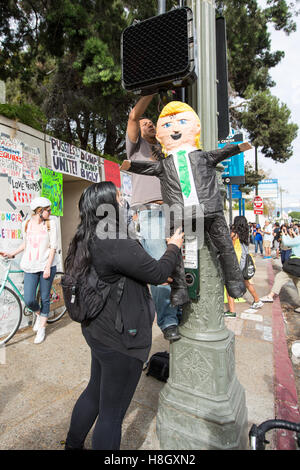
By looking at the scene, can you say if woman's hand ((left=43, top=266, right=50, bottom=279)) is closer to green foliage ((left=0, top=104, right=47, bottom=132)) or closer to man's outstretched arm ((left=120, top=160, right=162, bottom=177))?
green foliage ((left=0, top=104, right=47, bottom=132))

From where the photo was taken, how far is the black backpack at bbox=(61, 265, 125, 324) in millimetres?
1668

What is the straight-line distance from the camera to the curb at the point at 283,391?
235 cm

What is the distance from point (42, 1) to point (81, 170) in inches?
190

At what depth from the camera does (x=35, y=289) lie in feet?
13.8

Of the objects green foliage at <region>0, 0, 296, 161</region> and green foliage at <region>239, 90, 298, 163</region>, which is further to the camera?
green foliage at <region>239, 90, 298, 163</region>

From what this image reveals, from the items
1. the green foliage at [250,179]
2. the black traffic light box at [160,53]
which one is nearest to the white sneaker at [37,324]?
the black traffic light box at [160,53]

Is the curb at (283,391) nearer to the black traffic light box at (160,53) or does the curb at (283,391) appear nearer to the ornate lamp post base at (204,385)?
the ornate lamp post base at (204,385)

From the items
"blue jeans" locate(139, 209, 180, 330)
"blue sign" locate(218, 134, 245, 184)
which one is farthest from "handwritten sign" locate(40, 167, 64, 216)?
"blue sign" locate(218, 134, 245, 184)

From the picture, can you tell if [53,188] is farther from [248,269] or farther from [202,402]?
[202,402]

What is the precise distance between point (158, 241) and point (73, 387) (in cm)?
184

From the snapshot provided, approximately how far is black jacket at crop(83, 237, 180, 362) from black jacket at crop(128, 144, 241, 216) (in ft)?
1.66

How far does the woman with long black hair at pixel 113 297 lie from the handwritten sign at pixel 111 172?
523 cm
